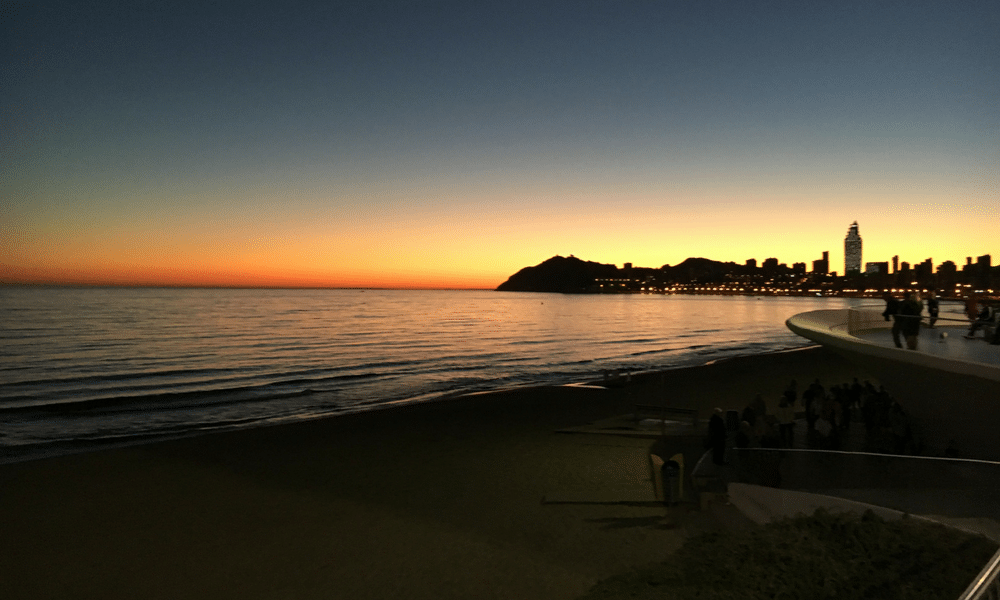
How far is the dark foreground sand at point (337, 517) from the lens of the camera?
26.4ft

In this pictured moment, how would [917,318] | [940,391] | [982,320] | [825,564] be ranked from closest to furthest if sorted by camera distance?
[825,564] < [917,318] < [940,391] < [982,320]

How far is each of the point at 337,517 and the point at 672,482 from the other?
20.3 feet

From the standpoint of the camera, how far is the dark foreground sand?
8.05 meters

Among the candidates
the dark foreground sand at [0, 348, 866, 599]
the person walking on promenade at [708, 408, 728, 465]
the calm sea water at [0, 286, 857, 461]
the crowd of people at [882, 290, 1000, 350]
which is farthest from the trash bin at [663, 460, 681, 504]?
the calm sea water at [0, 286, 857, 461]

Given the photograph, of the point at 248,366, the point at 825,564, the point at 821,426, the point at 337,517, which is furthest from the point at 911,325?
the point at 248,366

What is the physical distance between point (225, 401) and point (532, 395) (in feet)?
41.4

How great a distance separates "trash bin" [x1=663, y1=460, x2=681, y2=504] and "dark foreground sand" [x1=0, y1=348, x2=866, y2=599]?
0.22 metres

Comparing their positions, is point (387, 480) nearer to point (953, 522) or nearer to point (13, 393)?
point (953, 522)

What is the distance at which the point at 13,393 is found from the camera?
23266 mm

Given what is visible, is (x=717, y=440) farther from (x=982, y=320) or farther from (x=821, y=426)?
(x=982, y=320)

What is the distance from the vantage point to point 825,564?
5.18 metres

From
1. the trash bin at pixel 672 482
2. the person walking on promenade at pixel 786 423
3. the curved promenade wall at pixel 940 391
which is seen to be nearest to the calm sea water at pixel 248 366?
the trash bin at pixel 672 482

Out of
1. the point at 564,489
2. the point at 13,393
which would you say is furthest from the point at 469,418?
the point at 13,393

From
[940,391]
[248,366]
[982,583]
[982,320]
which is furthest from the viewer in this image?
[248,366]
